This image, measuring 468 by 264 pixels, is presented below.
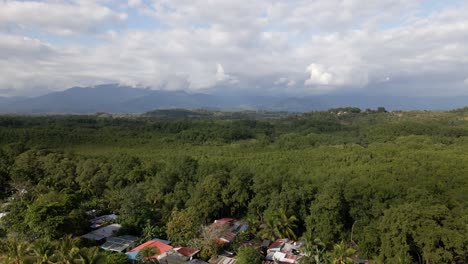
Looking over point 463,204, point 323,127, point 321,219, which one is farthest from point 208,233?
point 323,127

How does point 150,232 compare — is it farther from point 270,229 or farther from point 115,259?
point 270,229

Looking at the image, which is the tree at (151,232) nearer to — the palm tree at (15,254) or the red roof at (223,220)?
the red roof at (223,220)

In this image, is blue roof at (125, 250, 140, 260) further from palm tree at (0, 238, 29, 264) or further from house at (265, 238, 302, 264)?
house at (265, 238, 302, 264)

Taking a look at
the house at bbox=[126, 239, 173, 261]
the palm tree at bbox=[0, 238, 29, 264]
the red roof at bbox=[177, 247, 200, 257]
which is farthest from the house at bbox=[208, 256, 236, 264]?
the palm tree at bbox=[0, 238, 29, 264]

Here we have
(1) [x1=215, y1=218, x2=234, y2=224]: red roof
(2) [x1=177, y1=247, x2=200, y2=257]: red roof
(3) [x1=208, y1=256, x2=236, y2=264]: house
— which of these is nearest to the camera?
(3) [x1=208, y1=256, x2=236, y2=264]: house

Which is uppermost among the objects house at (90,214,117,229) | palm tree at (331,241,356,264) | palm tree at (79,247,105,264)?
palm tree at (79,247,105,264)

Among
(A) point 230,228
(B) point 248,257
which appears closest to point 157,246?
(A) point 230,228
